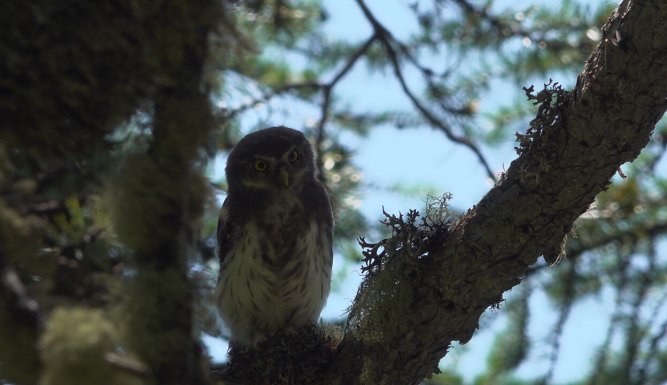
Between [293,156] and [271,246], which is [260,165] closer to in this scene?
[293,156]

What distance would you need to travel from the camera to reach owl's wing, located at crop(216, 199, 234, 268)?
391 cm

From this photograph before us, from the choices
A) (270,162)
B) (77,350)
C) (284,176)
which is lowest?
(77,350)

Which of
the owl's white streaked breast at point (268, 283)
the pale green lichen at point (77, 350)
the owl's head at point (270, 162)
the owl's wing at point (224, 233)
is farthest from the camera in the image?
the owl's head at point (270, 162)

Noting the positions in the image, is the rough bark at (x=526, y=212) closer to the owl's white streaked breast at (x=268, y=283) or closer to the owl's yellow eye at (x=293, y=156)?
the owl's white streaked breast at (x=268, y=283)

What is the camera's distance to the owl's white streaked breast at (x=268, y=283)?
3768 mm

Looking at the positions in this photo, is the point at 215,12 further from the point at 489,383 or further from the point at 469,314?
Result: the point at 489,383

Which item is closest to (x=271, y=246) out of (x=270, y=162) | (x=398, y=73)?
(x=270, y=162)

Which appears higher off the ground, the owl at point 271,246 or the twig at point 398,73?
the twig at point 398,73

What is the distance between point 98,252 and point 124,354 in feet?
1.94

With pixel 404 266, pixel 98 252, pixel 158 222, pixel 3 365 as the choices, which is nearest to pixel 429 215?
pixel 404 266

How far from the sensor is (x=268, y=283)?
12.4 ft

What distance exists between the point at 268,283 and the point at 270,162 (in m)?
0.64

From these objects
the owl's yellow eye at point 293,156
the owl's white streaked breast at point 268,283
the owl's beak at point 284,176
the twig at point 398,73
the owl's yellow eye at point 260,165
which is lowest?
the owl's white streaked breast at point 268,283

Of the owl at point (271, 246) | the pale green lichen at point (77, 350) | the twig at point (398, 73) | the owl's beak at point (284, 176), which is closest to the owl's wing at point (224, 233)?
the owl at point (271, 246)
